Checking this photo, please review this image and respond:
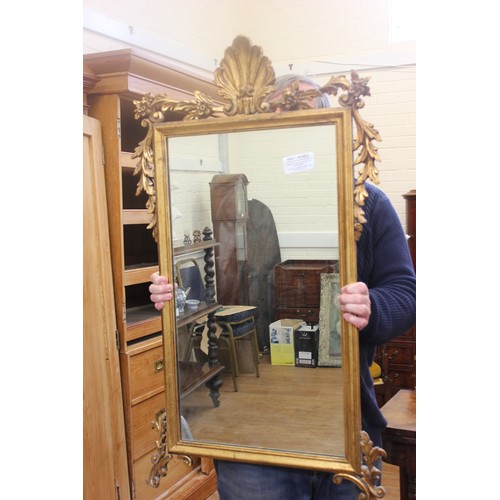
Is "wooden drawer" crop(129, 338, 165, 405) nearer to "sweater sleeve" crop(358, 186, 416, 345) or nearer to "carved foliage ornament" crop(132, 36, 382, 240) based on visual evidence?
"carved foliage ornament" crop(132, 36, 382, 240)

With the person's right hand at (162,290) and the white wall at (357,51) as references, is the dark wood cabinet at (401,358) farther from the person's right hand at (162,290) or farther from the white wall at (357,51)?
the person's right hand at (162,290)

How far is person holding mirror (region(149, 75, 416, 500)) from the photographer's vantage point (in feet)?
3.79

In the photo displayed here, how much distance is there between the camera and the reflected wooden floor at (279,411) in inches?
46.9

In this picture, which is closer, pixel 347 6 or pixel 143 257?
pixel 143 257

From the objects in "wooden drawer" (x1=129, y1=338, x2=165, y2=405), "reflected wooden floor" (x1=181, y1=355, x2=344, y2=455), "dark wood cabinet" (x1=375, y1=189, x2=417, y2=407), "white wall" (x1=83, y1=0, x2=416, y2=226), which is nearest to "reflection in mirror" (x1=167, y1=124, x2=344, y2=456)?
"reflected wooden floor" (x1=181, y1=355, x2=344, y2=455)

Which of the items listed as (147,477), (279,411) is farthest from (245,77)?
(147,477)

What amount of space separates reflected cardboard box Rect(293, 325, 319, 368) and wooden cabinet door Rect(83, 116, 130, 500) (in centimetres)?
97

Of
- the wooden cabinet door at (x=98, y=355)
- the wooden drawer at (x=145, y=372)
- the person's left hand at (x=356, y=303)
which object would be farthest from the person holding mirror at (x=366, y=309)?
the wooden drawer at (x=145, y=372)
